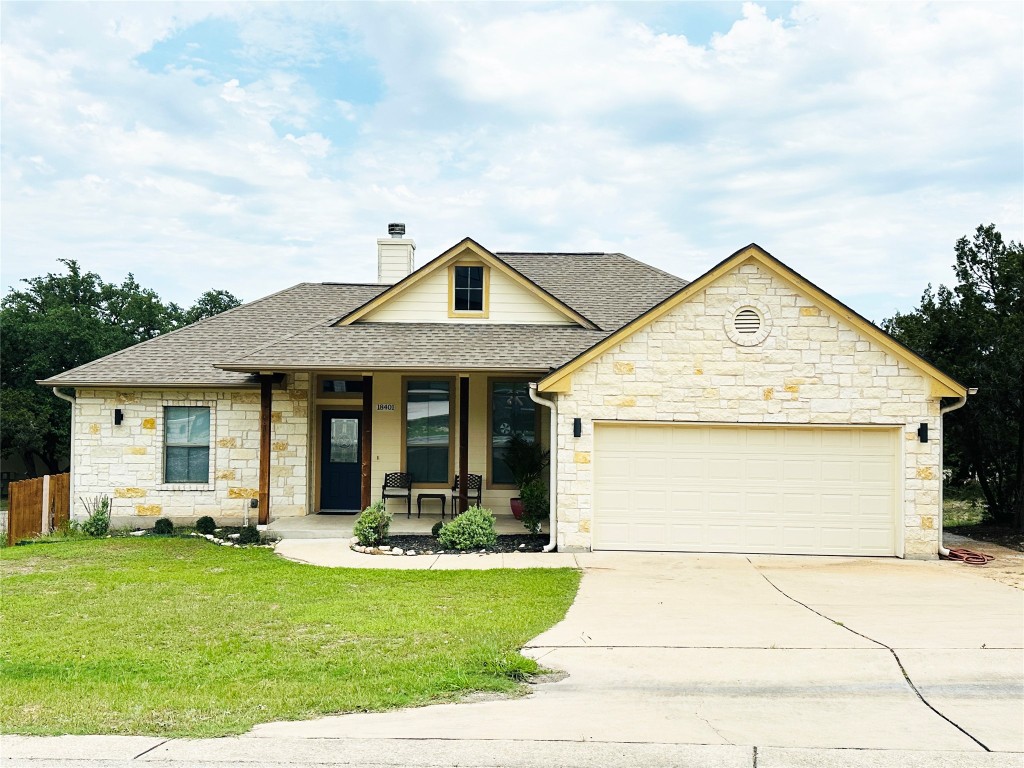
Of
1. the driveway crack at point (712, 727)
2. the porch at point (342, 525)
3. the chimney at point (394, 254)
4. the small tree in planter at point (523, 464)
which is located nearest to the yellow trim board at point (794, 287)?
the small tree in planter at point (523, 464)

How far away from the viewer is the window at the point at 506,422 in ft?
50.2

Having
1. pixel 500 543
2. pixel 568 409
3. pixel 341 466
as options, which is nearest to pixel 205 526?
pixel 341 466

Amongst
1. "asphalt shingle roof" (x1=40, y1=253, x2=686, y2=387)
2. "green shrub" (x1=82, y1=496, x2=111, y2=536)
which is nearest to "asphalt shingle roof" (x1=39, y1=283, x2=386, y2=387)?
"asphalt shingle roof" (x1=40, y1=253, x2=686, y2=387)

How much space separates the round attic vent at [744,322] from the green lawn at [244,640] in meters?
4.62

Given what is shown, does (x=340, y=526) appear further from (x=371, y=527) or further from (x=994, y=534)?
(x=994, y=534)

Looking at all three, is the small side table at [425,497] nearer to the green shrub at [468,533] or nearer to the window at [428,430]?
the window at [428,430]

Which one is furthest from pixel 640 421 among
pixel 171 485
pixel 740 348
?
pixel 171 485

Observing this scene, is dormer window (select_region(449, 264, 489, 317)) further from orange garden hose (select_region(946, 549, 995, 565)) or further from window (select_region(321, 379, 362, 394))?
orange garden hose (select_region(946, 549, 995, 565))

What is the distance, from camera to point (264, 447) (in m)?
14.3

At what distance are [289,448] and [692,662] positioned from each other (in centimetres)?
1059

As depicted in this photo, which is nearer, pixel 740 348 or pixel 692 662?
pixel 692 662

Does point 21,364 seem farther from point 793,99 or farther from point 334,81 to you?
point 793,99

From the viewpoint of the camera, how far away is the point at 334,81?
14.4 meters

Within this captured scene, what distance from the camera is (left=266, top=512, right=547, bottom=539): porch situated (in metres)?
13.6
